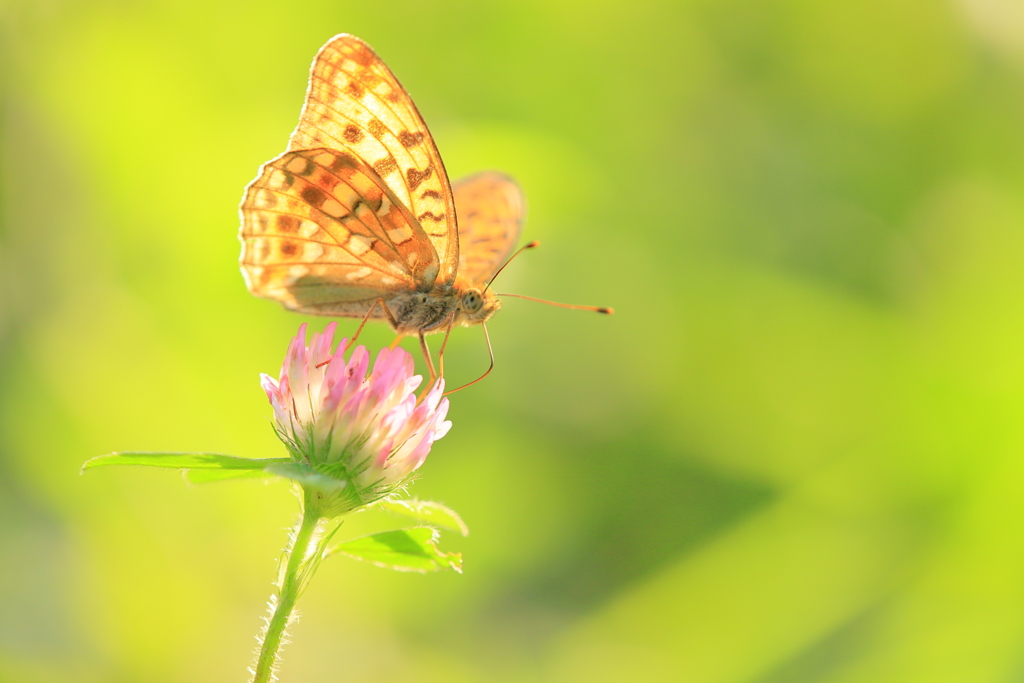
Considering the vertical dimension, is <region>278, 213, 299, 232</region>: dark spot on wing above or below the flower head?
above

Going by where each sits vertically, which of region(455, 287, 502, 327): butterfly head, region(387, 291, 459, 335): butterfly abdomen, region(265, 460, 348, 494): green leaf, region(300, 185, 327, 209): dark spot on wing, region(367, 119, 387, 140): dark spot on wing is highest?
region(367, 119, 387, 140): dark spot on wing

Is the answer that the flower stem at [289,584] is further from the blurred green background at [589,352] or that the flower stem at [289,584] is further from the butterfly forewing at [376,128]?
the blurred green background at [589,352]

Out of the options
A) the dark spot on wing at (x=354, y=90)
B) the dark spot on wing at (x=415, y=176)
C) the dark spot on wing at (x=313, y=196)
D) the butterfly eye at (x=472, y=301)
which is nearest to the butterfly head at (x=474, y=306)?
the butterfly eye at (x=472, y=301)

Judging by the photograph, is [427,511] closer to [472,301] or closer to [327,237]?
[472,301]

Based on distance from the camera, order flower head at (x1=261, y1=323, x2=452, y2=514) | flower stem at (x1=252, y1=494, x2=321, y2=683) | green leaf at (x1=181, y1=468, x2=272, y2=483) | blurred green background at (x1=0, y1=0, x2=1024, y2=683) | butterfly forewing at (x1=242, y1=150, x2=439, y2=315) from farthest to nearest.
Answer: blurred green background at (x1=0, y1=0, x2=1024, y2=683), butterfly forewing at (x1=242, y1=150, x2=439, y2=315), flower head at (x1=261, y1=323, x2=452, y2=514), green leaf at (x1=181, y1=468, x2=272, y2=483), flower stem at (x1=252, y1=494, x2=321, y2=683)

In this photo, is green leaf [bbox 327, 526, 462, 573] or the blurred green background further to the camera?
the blurred green background

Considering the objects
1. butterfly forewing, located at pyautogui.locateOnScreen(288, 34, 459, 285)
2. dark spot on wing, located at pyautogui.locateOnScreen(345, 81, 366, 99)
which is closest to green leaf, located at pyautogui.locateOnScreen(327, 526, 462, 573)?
butterfly forewing, located at pyautogui.locateOnScreen(288, 34, 459, 285)

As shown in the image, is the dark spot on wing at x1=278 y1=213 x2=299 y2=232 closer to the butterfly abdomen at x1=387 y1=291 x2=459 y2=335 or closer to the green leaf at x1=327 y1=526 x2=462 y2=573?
the butterfly abdomen at x1=387 y1=291 x2=459 y2=335
